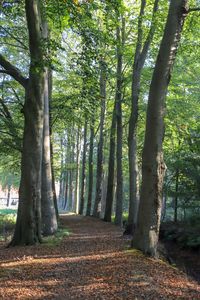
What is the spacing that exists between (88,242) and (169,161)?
7.94 m

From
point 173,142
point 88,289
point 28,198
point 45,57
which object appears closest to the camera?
point 88,289

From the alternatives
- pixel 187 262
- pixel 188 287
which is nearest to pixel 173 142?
pixel 187 262

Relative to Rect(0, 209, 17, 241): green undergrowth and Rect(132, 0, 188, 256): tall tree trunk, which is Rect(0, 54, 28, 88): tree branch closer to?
Rect(132, 0, 188, 256): tall tree trunk

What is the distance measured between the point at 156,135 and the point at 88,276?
3362mm

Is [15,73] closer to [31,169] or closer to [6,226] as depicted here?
[31,169]

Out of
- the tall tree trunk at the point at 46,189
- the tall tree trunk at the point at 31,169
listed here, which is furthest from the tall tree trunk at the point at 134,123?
the tall tree trunk at the point at 31,169

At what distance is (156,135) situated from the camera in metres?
8.44

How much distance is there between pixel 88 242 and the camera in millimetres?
11523

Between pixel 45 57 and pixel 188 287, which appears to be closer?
pixel 188 287

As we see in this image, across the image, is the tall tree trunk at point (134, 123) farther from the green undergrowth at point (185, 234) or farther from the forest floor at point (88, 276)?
the forest floor at point (88, 276)

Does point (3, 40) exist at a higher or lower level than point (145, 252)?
higher

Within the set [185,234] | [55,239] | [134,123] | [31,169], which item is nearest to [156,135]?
[31,169]

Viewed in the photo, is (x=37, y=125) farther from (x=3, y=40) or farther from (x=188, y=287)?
(x=3, y=40)

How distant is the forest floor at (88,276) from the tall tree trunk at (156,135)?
68 cm
